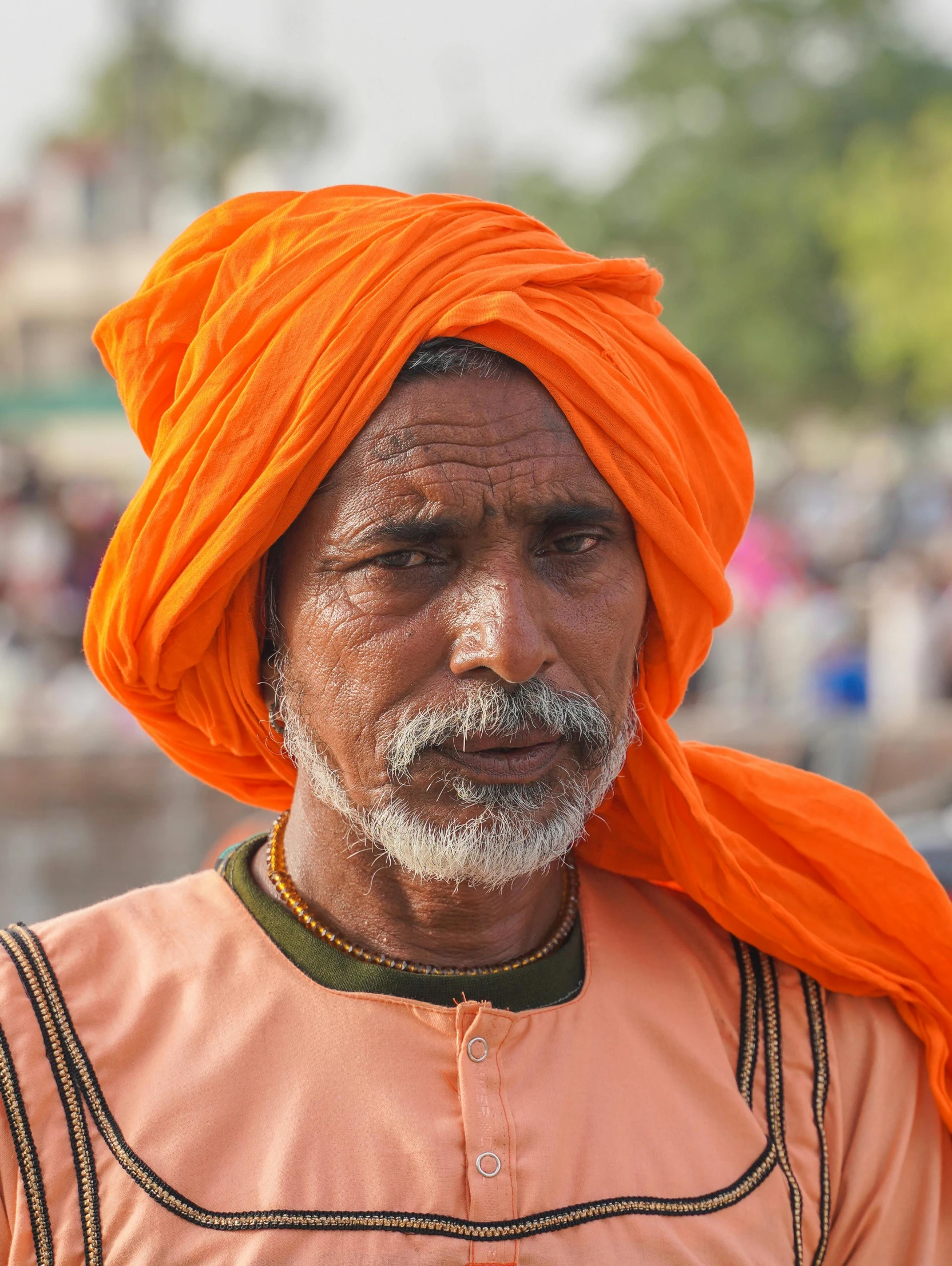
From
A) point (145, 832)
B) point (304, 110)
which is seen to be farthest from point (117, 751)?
point (304, 110)

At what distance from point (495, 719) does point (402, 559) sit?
0.29 meters

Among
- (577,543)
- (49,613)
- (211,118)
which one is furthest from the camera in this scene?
(211,118)

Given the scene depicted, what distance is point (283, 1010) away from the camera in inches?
82.1

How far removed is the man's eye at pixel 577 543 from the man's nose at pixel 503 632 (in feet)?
0.35

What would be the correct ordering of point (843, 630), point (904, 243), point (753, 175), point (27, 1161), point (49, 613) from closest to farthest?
1. point (27, 1161)
2. point (843, 630)
3. point (49, 613)
4. point (904, 243)
5. point (753, 175)

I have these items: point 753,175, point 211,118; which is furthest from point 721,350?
point 211,118

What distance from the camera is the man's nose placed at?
2006 mm

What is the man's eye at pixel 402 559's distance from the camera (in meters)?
2.13

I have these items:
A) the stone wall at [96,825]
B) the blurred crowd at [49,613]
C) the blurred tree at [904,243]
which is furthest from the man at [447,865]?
the blurred tree at [904,243]

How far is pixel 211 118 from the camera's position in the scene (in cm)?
5038

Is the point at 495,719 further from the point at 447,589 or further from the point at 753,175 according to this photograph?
the point at 753,175

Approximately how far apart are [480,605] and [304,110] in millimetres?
50903

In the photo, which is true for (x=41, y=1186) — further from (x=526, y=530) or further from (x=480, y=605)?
(x=526, y=530)

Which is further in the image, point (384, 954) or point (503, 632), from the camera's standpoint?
point (384, 954)
